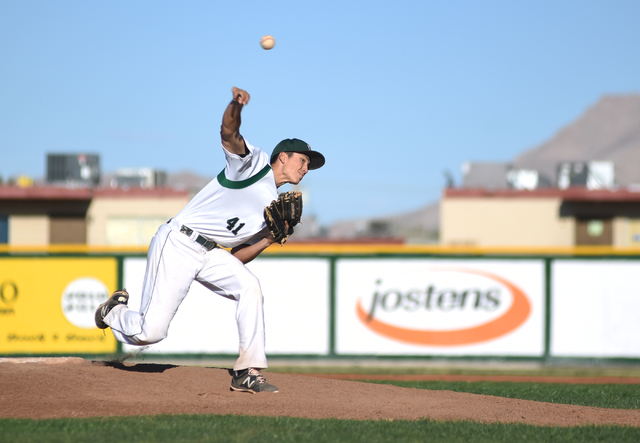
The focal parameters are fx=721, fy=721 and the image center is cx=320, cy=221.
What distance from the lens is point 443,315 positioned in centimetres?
1162

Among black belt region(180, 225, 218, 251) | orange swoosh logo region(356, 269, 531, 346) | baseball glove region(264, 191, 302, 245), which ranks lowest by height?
orange swoosh logo region(356, 269, 531, 346)

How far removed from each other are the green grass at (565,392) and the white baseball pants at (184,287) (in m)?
2.62

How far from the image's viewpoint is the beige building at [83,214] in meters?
21.2

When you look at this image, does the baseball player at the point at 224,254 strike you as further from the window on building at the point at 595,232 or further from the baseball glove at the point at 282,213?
the window on building at the point at 595,232

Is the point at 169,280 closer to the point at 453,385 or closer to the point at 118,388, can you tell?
the point at 118,388

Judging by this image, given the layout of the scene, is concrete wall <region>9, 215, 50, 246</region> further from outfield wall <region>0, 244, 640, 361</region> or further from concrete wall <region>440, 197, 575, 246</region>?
concrete wall <region>440, 197, 575, 246</region>

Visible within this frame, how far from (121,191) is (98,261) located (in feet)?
36.5

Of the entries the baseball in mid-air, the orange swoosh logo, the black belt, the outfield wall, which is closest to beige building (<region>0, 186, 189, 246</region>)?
the outfield wall

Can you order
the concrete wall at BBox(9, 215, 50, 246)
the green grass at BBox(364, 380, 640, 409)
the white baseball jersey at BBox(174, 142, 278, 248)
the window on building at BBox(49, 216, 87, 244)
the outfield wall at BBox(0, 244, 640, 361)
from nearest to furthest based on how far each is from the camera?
the white baseball jersey at BBox(174, 142, 278, 248)
the green grass at BBox(364, 380, 640, 409)
the outfield wall at BBox(0, 244, 640, 361)
the concrete wall at BBox(9, 215, 50, 246)
the window on building at BBox(49, 216, 87, 244)

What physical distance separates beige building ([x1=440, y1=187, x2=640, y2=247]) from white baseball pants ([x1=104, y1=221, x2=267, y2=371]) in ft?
57.8

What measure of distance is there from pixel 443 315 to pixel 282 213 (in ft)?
22.7

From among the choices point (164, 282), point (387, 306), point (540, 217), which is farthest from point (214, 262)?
point (540, 217)

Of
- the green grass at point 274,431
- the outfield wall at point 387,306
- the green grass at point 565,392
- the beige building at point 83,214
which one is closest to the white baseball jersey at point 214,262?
the green grass at point 274,431

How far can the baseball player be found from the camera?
210 inches
